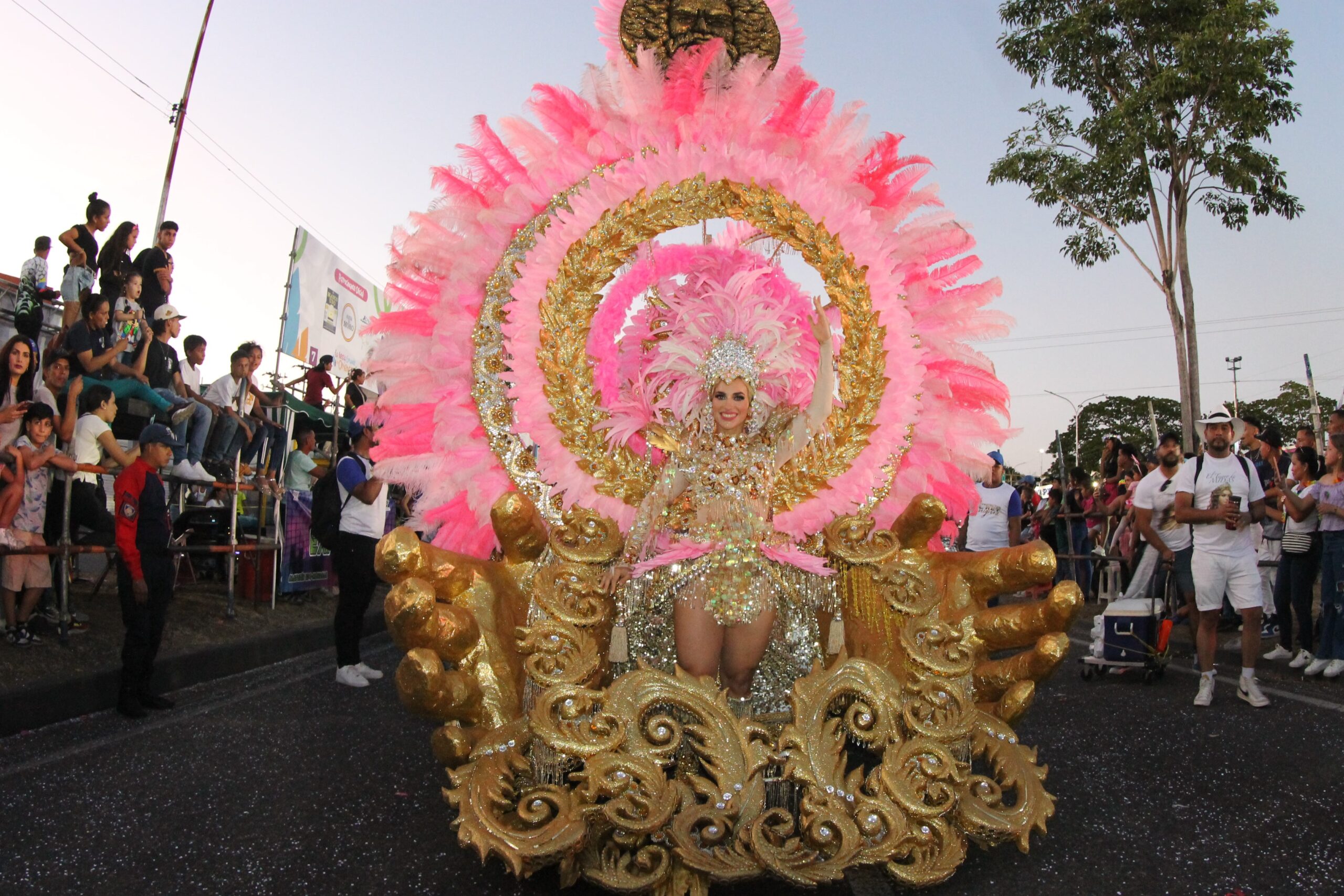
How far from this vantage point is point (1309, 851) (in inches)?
134

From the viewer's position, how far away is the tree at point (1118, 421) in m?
62.9

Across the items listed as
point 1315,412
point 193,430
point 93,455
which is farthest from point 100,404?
point 1315,412

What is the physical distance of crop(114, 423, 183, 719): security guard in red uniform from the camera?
5.33 metres

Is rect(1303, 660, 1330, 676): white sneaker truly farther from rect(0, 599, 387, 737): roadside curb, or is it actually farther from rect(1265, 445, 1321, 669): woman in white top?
rect(0, 599, 387, 737): roadside curb

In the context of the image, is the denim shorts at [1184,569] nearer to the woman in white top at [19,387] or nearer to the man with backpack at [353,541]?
the man with backpack at [353,541]

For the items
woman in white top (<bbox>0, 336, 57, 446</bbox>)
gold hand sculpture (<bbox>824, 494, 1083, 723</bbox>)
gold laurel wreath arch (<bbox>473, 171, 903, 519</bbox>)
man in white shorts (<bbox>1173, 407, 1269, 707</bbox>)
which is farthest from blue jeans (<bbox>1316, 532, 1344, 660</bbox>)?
woman in white top (<bbox>0, 336, 57, 446</bbox>)

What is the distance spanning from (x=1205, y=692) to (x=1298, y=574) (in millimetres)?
1866

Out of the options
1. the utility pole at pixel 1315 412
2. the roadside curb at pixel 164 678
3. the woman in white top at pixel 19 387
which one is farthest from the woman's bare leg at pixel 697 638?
the utility pole at pixel 1315 412

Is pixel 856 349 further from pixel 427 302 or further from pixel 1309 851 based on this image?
pixel 1309 851

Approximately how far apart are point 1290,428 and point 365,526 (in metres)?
58.0

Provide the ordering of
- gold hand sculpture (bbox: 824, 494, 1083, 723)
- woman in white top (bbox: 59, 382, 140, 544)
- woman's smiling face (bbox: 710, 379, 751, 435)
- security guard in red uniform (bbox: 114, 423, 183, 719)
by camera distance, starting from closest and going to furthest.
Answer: gold hand sculpture (bbox: 824, 494, 1083, 723) < woman's smiling face (bbox: 710, 379, 751, 435) < security guard in red uniform (bbox: 114, 423, 183, 719) < woman in white top (bbox: 59, 382, 140, 544)

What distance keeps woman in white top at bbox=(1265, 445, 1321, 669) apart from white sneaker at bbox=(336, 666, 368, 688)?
6520 millimetres

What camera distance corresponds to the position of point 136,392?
812cm

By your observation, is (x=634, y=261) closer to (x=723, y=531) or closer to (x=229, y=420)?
(x=723, y=531)
